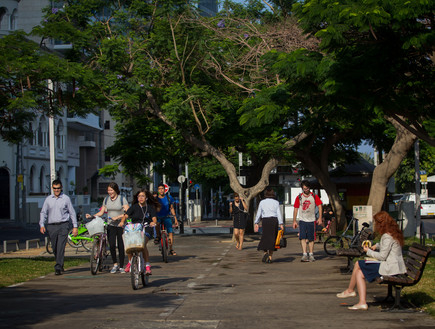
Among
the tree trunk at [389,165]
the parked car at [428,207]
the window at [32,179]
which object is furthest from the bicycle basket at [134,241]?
the window at [32,179]

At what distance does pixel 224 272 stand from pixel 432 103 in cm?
523

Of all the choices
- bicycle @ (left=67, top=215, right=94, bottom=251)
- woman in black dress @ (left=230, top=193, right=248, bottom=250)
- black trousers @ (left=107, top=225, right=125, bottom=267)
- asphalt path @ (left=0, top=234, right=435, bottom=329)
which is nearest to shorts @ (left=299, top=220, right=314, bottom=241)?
asphalt path @ (left=0, top=234, right=435, bottom=329)

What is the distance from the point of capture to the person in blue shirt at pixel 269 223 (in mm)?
17031

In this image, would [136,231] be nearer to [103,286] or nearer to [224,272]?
[103,286]

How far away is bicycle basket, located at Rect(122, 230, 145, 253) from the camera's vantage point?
11804mm

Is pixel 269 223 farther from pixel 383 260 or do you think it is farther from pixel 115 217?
pixel 383 260

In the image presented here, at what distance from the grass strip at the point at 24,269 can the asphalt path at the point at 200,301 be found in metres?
0.41

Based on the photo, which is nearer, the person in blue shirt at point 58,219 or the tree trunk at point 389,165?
the person in blue shirt at point 58,219

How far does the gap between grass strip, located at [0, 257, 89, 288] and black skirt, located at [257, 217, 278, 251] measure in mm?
4314

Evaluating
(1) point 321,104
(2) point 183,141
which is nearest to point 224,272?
(1) point 321,104

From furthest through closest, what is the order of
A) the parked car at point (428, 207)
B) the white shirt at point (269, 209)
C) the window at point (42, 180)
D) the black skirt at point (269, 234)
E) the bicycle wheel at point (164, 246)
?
the window at point (42, 180)
the parked car at point (428, 207)
the white shirt at point (269, 209)
the black skirt at point (269, 234)
the bicycle wheel at point (164, 246)

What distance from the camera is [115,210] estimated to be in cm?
1465

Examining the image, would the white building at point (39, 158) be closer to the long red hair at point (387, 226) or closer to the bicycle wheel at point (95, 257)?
the bicycle wheel at point (95, 257)

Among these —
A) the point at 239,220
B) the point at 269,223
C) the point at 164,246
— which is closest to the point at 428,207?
the point at 239,220
